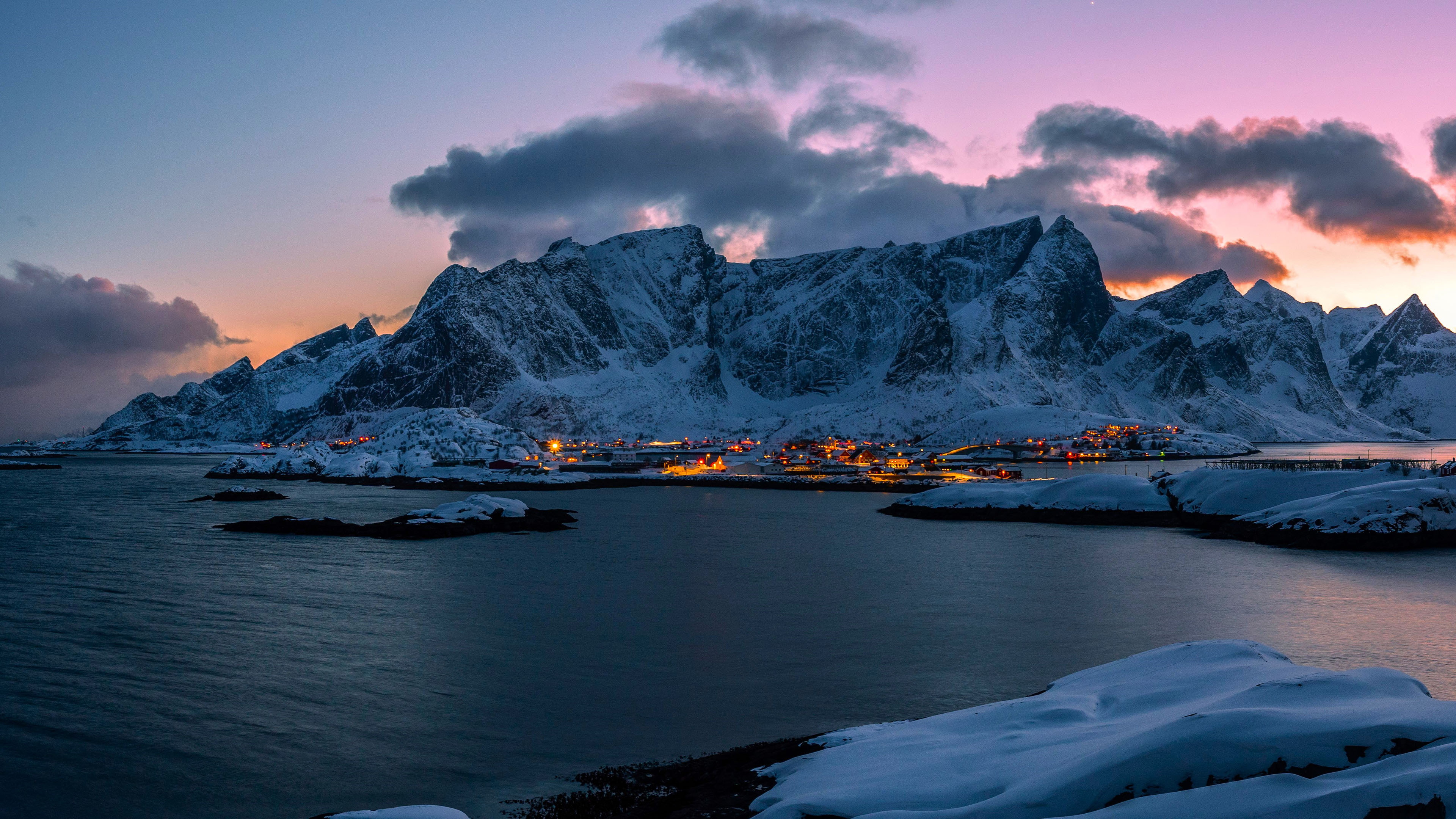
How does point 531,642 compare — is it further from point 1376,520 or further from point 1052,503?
point 1052,503

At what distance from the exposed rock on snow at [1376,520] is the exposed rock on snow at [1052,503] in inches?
635

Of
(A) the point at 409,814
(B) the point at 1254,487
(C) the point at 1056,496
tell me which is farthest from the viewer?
(C) the point at 1056,496

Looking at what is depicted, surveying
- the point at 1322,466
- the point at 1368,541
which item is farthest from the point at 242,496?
the point at 1322,466

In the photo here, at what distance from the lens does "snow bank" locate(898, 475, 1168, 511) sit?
78.2 metres

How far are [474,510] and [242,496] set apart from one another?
4551 cm

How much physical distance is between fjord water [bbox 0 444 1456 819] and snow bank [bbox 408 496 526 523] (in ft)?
24.1

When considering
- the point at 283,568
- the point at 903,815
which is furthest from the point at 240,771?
the point at 283,568

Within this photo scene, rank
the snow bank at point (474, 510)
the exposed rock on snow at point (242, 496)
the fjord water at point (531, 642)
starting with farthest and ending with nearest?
1. the exposed rock on snow at point (242, 496)
2. the snow bank at point (474, 510)
3. the fjord water at point (531, 642)

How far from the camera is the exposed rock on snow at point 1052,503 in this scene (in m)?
76.9

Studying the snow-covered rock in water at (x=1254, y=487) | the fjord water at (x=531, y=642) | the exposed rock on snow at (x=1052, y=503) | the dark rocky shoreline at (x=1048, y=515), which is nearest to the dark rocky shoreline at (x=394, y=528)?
the fjord water at (x=531, y=642)

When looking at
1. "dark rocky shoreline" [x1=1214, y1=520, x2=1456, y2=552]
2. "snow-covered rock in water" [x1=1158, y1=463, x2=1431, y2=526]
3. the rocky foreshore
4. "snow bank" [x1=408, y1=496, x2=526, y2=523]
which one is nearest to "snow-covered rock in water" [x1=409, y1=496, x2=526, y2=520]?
"snow bank" [x1=408, y1=496, x2=526, y2=523]

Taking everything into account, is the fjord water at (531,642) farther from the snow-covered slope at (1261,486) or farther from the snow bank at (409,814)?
the snow-covered slope at (1261,486)

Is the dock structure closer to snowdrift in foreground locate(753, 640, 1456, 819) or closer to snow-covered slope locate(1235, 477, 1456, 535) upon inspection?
snow-covered slope locate(1235, 477, 1456, 535)

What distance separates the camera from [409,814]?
11.4 metres
